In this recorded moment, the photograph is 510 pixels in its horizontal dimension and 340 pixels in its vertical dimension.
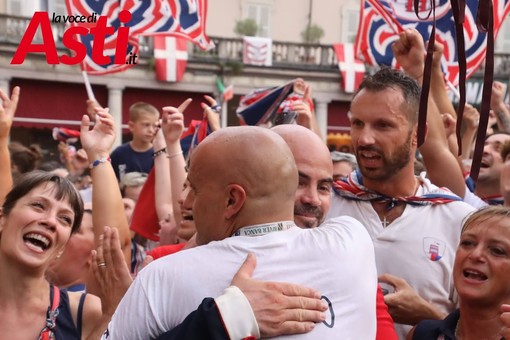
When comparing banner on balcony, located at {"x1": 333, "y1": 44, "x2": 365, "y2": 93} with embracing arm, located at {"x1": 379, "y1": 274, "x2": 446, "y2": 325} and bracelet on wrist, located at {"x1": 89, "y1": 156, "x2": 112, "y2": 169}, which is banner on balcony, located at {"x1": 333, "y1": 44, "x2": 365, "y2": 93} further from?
embracing arm, located at {"x1": 379, "y1": 274, "x2": 446, "y2": 325}

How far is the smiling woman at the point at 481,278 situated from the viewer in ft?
8.38

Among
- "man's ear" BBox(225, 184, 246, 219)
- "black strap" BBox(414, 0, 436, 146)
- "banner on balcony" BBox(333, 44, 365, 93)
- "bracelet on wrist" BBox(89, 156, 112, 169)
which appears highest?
"black strap" BBox(414, 0, 436, 146)

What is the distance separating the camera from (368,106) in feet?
10.0

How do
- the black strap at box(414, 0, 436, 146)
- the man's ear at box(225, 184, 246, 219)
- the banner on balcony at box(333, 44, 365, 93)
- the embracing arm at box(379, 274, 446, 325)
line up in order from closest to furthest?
the man's ear at box(225, 184, 246, 219) < the black strap at box(414, 0, 436, 146) < the embracing arm at box(379, 274, 446, 325) < the banner on balcony at box(333, 44, 365, 93)

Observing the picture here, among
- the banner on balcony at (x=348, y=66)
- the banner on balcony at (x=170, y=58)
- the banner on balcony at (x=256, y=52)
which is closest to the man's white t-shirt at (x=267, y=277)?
the banner on balcony at (x=170, y=58)

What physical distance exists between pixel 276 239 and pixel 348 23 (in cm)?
2824

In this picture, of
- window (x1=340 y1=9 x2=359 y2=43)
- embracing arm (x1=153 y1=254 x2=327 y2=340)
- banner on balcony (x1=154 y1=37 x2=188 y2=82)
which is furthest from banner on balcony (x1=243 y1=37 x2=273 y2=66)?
embracing arm (x1=153 y1=254 x2=327 y2=340)

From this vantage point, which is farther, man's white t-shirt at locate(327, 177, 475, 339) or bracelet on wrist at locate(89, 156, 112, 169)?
bracelet on wrist at locate(89, 156, 112, 169)

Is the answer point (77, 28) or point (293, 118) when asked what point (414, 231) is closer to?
point (293, 118)

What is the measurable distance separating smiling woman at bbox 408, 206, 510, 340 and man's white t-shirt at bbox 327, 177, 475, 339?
19 centimetres

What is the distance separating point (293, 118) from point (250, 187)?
103 inches

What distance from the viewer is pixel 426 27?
585cm

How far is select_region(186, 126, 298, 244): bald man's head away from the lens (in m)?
1.87

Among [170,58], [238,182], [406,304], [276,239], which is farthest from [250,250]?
[170,58]
